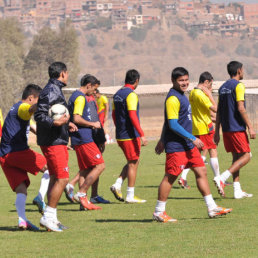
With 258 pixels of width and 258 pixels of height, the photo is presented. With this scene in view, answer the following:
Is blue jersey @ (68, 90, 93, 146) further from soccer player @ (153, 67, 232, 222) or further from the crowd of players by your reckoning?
soccer player @ (153, 67, 232, 222)

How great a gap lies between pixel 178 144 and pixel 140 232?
4.06 ft

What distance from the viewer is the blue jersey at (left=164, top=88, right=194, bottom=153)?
989cm

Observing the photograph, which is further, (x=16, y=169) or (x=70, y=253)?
(x=16, y=169)

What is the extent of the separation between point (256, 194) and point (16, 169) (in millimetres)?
4525

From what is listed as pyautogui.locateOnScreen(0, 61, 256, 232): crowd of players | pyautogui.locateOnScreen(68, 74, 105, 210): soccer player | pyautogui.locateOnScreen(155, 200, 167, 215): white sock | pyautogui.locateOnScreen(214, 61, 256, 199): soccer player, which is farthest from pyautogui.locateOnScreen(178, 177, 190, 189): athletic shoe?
pyautogui.locateOnScreen(155, 200, 167, 215): white sock

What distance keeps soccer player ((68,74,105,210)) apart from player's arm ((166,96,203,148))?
209cm

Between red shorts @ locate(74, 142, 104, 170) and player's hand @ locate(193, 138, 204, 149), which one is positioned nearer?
player's hand @ locate(193, 138, 204, 149)

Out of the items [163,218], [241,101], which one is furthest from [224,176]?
[163,218]

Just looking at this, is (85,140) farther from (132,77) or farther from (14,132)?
(14,132)

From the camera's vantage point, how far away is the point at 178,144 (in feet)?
32.5

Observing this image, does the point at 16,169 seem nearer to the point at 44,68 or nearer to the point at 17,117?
the point at 17,117

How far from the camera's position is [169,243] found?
27.9ft

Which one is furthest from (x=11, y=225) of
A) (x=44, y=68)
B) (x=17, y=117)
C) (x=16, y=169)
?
(x=44, y=68)

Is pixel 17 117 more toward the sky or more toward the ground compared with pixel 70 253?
more toward the sky
